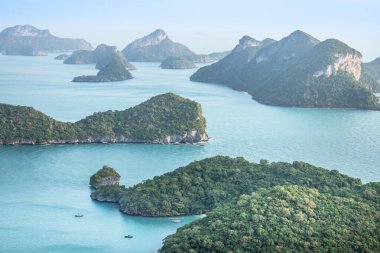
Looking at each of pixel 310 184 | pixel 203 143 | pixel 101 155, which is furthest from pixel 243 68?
pixel 310 184

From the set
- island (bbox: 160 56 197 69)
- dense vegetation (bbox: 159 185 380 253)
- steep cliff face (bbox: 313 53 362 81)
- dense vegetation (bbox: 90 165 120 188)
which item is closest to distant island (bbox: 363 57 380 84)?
steep cliff face (bbox: 313 53 362 81)

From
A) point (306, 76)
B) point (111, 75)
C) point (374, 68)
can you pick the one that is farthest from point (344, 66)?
point (111, 75)

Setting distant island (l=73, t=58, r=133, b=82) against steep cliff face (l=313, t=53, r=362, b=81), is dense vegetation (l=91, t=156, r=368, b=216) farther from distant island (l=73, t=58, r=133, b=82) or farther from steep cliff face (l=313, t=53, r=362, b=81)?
distant island (l=73, t=58, r=133, b=82)

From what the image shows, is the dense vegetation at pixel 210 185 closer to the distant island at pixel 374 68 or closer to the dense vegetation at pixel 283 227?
the dense vegetation at pixel 283 227

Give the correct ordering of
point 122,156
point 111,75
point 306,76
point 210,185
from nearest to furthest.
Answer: point 210,185 → point 122,156 → point 306,76 → point 111,75

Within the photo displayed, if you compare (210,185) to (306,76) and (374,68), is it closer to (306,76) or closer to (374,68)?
(306,76)

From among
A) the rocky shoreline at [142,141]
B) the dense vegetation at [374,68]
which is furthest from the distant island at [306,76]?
the rocky shoreline at [142,141]
